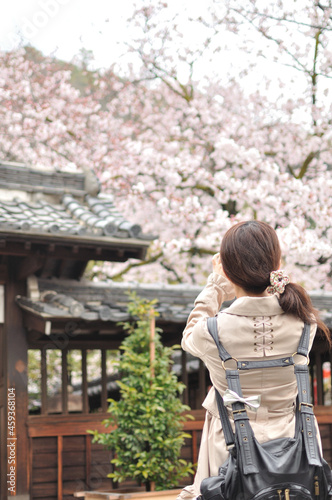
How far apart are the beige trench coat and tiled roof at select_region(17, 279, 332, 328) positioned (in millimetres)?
3762

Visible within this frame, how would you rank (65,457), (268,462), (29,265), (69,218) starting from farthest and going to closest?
(69,218)
(65,457)
(29,265)
(268,462)

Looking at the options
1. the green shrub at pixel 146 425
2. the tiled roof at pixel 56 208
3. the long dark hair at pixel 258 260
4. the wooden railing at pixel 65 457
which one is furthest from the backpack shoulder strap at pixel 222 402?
the wooden railing at pixel 65 457

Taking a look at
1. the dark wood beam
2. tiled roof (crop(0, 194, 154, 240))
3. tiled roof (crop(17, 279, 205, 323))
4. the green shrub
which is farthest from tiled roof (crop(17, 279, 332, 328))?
tiled roof (crop(0, 194, 154, 240))

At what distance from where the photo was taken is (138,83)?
14523 mm

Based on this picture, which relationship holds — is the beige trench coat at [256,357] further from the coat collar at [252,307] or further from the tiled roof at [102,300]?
the tiled roof at [102,300]

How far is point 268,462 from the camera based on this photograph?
2.16 meters

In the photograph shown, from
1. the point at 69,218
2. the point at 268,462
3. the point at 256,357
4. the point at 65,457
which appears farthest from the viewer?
the point at 69,218

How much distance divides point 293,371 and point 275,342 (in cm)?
13

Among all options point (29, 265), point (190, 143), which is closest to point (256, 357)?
point (29, 265)

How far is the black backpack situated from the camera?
2.13m

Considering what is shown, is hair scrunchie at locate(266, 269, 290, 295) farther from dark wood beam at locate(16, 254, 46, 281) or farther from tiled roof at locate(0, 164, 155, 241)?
dark wood beam at locate(16, 254, 46, 281)

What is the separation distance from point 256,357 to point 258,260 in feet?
1.19

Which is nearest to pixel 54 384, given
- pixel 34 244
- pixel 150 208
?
pixel 150 208

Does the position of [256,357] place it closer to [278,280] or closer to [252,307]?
[252,307]
